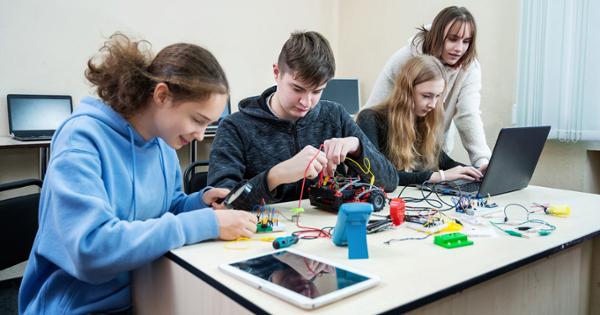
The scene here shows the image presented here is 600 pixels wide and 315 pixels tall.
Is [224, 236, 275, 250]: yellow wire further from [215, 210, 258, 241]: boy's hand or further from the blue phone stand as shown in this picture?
the blue phone stand

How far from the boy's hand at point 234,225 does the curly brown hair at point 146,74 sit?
10.3 inches

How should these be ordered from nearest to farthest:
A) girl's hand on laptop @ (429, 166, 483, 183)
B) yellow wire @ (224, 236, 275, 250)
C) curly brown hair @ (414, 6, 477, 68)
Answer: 1. yellow wire @ (224, 236, 275, 250)
2. girl's hand on laptop @ (429, 166, 483, 183)
3. curly brown hair @ (414, 6, 477, 68)

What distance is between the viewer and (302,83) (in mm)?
1363

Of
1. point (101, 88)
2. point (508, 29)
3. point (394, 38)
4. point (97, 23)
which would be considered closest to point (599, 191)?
point (508, 29)

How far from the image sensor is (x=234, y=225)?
95cm

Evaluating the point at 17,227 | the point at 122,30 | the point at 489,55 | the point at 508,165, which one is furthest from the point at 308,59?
the point at 122,30

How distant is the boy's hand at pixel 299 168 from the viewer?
1151 mm

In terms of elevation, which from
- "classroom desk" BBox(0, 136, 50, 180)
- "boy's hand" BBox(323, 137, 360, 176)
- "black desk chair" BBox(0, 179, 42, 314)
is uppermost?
"boy's hand" BBox(323, 137, 360, 176)

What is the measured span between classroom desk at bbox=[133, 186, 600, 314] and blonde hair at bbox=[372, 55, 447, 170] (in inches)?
22.9

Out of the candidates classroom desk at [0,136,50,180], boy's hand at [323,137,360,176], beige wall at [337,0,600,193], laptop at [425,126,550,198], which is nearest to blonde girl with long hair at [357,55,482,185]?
laptop at [425,126,550,198]

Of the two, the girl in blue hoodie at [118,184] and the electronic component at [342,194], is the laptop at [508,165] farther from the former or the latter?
the girl in blue hoodie at [118,184]

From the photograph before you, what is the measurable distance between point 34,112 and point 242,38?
1.71m

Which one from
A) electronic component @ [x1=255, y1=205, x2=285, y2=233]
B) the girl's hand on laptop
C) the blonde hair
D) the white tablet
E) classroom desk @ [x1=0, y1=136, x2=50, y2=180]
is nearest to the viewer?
the white tablet

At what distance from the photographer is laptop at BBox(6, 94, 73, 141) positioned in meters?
2.79
